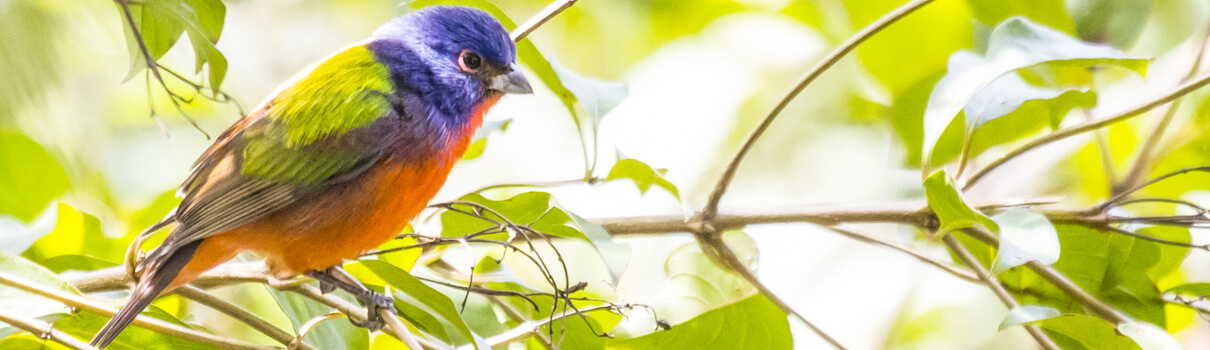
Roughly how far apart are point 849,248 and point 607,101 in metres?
2.50

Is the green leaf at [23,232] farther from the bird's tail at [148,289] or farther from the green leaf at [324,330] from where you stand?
the green leaf at [324,330]

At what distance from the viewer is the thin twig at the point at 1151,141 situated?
68.6 inches

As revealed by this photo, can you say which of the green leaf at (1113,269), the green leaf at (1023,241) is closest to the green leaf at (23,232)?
the green leaf at (1023,241)

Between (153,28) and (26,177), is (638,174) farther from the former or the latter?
(26,177)

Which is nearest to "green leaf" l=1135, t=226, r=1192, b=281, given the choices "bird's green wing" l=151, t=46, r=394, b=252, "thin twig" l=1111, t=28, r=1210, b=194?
"thin twig" l=1111, t=28, r=1210, b=194

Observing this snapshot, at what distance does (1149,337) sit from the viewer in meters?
1.25

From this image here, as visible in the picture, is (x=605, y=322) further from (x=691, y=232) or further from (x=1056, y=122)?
(x=1056, y=122)

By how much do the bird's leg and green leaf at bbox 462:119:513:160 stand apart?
0.37m

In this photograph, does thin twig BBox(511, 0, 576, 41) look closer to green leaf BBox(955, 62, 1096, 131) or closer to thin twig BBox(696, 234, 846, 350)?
thin twig BBox(696, 234, 846, 350)

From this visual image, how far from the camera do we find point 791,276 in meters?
3.64

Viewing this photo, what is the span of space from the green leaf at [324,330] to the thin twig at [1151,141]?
153cm

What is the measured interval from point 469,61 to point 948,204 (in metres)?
0.87

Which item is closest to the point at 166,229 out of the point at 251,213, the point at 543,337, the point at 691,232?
the point at 251,213

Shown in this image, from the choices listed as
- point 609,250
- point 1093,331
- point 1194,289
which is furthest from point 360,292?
point 1194,289
